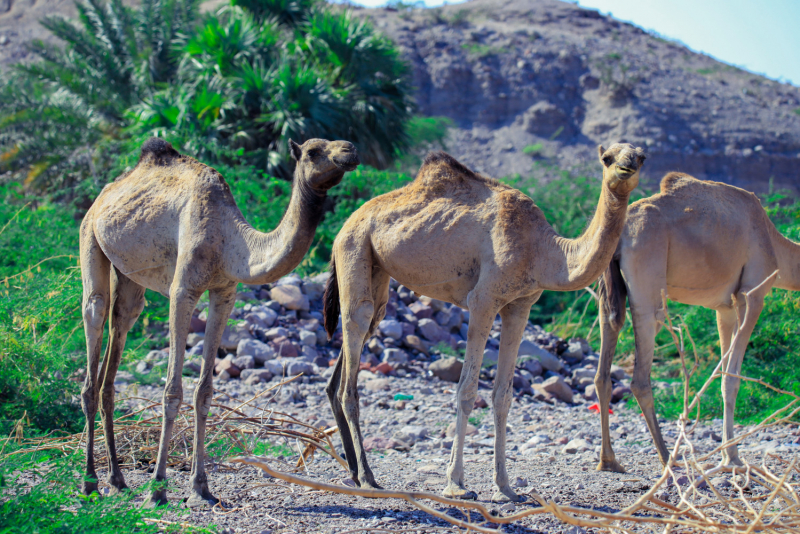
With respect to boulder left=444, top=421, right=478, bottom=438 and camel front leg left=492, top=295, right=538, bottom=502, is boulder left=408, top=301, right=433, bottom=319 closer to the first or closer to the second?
boulder left=444, top=421, right=478, bottom=438

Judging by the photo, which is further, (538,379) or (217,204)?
(538,379)

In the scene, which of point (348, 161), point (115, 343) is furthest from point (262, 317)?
point (348, 161)

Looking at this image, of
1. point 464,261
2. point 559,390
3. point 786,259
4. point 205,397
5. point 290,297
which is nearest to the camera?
point 205,397

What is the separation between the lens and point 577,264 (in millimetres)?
4117

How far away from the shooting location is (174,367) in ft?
13.5

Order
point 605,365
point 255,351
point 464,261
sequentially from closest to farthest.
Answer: point 464,261
point 605,365
point 255,351

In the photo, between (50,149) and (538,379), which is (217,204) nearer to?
(538,379)

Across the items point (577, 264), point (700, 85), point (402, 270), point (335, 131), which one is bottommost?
point (402, 270)

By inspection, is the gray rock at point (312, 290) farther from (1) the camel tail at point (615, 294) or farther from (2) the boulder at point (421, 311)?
(1) the camel tail at point (615, 294)

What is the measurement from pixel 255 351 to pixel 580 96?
93.3 feet

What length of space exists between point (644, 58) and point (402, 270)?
115 ft

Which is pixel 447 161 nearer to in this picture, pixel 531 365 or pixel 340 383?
pixel 340 383

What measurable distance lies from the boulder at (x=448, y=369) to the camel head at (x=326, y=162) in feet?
17.7

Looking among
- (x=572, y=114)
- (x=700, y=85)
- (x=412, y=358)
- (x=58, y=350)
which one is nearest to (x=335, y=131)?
(x=412, y=358)
